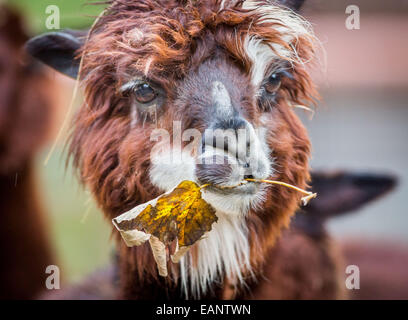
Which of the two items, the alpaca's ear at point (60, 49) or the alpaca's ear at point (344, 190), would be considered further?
the alpaca's ear at point (344, 190)

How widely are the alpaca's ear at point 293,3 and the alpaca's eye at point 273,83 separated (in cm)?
20

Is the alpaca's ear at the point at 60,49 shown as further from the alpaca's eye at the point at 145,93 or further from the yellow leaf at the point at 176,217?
the yellow leaf at the point at 176,217

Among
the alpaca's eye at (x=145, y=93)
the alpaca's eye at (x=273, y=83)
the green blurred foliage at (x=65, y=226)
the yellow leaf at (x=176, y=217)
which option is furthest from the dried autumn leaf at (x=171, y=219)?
the green blurred foliage at (x=65, y=226)

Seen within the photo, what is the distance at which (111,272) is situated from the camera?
2092 millimetres

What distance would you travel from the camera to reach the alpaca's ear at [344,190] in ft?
6.57

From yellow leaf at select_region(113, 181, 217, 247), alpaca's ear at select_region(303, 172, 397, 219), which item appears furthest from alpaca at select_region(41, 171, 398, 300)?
yellow leaf at select_region(113, 181, 217, 247)

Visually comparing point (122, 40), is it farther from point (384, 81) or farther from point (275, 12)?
point (384, 81)

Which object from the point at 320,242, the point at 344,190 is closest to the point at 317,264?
the point at 320,242

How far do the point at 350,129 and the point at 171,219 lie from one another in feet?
9.74

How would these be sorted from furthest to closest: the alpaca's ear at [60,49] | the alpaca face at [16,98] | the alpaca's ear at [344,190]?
the alpaca face at [16,98], the alpaca's ear at [344,190], the alpaca's ear at [60,49]

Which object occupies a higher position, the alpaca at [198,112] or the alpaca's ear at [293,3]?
the alpaca's ear at [293,3]

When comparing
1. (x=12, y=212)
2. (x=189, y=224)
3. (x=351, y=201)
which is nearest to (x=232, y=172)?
(x=189, y=224)

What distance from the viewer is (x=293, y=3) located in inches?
54.8

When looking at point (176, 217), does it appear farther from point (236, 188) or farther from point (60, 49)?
point (60, 49)
